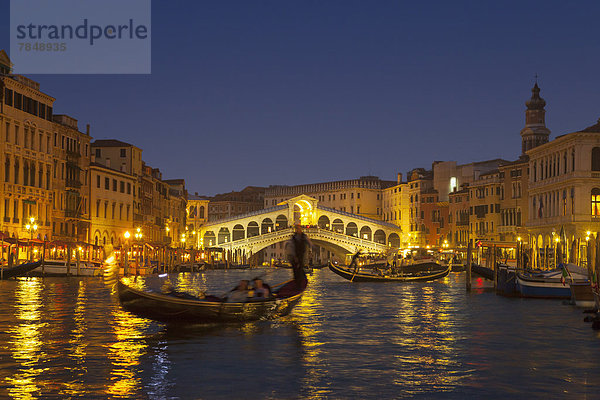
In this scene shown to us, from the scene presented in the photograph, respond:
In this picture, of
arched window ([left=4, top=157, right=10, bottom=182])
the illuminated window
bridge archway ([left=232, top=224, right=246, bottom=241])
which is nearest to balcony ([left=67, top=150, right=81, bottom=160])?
arched window ([left=4, top=157, right=10, bottom=182])

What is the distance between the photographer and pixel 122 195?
5666 centimetres

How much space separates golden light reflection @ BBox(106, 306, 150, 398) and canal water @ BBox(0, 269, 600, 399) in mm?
17

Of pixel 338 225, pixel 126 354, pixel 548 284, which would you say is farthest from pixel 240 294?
pixel 338 225

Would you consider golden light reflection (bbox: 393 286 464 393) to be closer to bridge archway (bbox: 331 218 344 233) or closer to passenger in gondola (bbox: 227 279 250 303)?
passenger in gondola (bbox: 227 279 250 303)

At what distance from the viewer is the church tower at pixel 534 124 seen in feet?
265

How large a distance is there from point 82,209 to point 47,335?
36.7 m

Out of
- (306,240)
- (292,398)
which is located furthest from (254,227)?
(292,398)

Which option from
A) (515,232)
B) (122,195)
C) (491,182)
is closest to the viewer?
(122,195)

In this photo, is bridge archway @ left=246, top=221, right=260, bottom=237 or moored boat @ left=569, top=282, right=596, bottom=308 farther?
bridge archway @ left=246, top=221, right=260, bottom=237

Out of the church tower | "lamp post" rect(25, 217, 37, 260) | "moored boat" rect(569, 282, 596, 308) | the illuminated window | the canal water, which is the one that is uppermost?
the church tower

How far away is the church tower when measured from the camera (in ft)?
265

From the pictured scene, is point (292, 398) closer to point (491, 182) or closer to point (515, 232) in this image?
point (515, 232)

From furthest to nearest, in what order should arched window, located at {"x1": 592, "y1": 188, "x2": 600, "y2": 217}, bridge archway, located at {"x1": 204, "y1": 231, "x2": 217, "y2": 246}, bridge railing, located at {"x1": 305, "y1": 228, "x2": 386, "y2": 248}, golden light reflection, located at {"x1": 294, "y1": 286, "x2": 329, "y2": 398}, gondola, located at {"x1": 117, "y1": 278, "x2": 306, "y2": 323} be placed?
bridge archway, located at {"x1": 204, "y1": 231, "x2": 217, "y2": 246}
bridge railing, located at {"x1": 305, "y1": 228, "x2": 386, "y2": 248}
arched window, located at {"x1": 592, "y1": 188, "x2": 600, "y2": 217}
gondola, located at {"x1": 117, "y1": 278, "x2": 306, "y2": 323}
golden light reflection, located at {"x1": 294, "y1": 286, "x2": 329, "y2": 398}

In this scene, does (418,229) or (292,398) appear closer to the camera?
(292,398)
